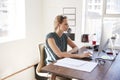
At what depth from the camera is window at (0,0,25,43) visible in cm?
299

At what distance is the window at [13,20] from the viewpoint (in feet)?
9.80

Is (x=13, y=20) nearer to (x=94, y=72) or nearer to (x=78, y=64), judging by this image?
(x=78, y=64)

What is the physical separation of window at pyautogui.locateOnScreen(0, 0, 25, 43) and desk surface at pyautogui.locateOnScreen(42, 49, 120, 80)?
1532 mm

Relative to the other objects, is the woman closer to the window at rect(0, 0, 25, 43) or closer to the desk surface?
the desk surface

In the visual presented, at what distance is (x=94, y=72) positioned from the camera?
1642 mm

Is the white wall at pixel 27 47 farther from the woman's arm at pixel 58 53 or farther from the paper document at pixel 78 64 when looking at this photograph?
the paper document at pixel 78 64

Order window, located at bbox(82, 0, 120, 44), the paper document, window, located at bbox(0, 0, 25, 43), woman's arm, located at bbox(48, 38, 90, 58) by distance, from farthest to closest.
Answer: window, located at bbox(82, 0, 120, 44)
window, located at bbox(0, 0, 25, 43)
woman's arm, located at bbox(48, 38, 90, 58)
the paper document

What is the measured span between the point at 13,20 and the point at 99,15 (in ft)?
5.08

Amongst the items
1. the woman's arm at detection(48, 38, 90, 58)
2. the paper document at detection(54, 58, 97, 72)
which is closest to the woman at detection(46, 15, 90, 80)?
the woman's arm at detection(48, 38, 90, 58)

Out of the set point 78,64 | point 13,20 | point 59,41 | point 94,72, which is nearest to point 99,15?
point 59,41

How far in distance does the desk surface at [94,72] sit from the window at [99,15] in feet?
4.69

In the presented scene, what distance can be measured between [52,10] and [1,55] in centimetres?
134

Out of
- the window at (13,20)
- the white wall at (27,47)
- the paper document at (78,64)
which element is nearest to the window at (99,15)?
the white wall at (27,47)

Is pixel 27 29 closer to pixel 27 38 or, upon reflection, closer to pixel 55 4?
pixel 27 38
